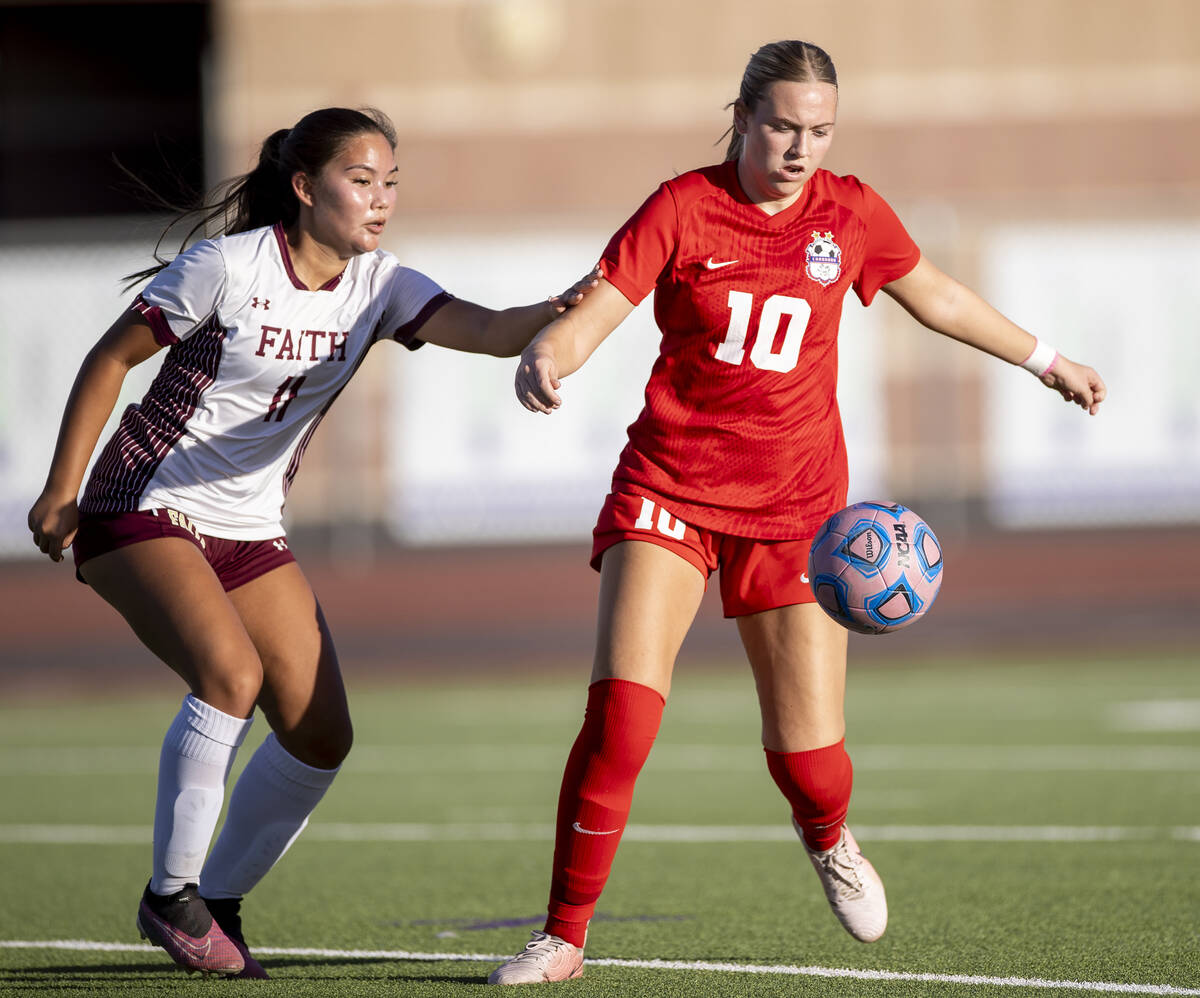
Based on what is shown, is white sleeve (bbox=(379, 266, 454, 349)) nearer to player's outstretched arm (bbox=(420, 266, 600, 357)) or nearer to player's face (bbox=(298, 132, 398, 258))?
player's outstretched arm (bbox=(420, 266, 600, 357))

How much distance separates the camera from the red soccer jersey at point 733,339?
3.81 metres

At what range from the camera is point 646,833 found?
6262 millimetres

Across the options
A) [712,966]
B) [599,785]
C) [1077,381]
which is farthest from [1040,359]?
[712,966]

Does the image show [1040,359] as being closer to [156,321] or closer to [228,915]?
[156,321]

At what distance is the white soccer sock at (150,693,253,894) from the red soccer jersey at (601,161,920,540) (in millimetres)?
1108

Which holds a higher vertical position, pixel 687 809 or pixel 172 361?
pixel 172 361

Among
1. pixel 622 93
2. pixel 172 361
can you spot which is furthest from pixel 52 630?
pixel 172 361

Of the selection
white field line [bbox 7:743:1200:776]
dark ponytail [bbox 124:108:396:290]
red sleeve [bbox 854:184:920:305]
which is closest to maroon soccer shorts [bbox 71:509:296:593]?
dark ponytail [bbox 124:108:396:290]

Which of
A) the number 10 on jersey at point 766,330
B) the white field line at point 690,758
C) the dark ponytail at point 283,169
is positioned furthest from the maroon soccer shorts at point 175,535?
the white field line at point 690,758

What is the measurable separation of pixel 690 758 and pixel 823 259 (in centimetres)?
468

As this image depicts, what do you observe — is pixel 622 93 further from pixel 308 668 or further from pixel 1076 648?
pixel 308 668

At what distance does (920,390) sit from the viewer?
12.9m

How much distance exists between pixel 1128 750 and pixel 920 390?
540 centimetres

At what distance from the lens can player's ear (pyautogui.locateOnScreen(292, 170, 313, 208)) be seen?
400 cm
